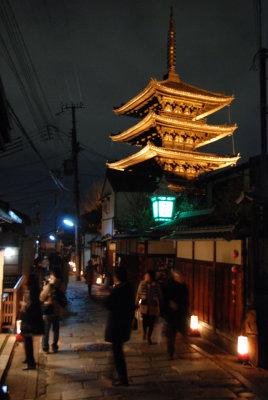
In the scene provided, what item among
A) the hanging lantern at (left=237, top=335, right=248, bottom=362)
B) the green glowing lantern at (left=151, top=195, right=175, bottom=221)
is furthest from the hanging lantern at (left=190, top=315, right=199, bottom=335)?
the green glowing lantern at (left=151, top=195, right=175, bottom=221)

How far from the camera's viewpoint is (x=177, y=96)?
2339 centimetres

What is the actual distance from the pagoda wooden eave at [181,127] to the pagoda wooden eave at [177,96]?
1584 mm

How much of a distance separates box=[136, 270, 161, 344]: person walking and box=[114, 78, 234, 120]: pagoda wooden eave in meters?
15.0

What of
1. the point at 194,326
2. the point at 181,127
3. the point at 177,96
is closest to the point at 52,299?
the point at 194,326

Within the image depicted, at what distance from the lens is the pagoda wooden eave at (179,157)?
22.0 meters

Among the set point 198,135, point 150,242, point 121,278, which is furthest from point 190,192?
point 121,278

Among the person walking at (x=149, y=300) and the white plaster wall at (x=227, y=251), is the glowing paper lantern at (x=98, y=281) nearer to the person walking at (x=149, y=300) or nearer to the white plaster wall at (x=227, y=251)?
the person walking at (x=149, y=300)

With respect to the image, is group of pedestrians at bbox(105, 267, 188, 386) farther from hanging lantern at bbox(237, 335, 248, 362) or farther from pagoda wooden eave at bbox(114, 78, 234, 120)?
pagoda wooden eave at bbox(114, 78, 234, 120)

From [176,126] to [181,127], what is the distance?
1.21ft

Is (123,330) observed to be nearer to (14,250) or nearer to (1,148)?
(1,148)

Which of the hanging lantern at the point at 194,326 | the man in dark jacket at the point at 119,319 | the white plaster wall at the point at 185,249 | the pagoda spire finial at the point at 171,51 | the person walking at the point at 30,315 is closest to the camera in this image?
the man in dark jacket at the point at 119,319

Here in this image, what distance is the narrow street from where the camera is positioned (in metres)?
6.50

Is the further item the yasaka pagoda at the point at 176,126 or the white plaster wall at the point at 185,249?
the yasaka pagoda at the point at 176,126

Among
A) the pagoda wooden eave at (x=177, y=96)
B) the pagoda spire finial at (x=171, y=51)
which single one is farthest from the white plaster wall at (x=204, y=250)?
the pagoda spire finial at (x=171, y=51)
